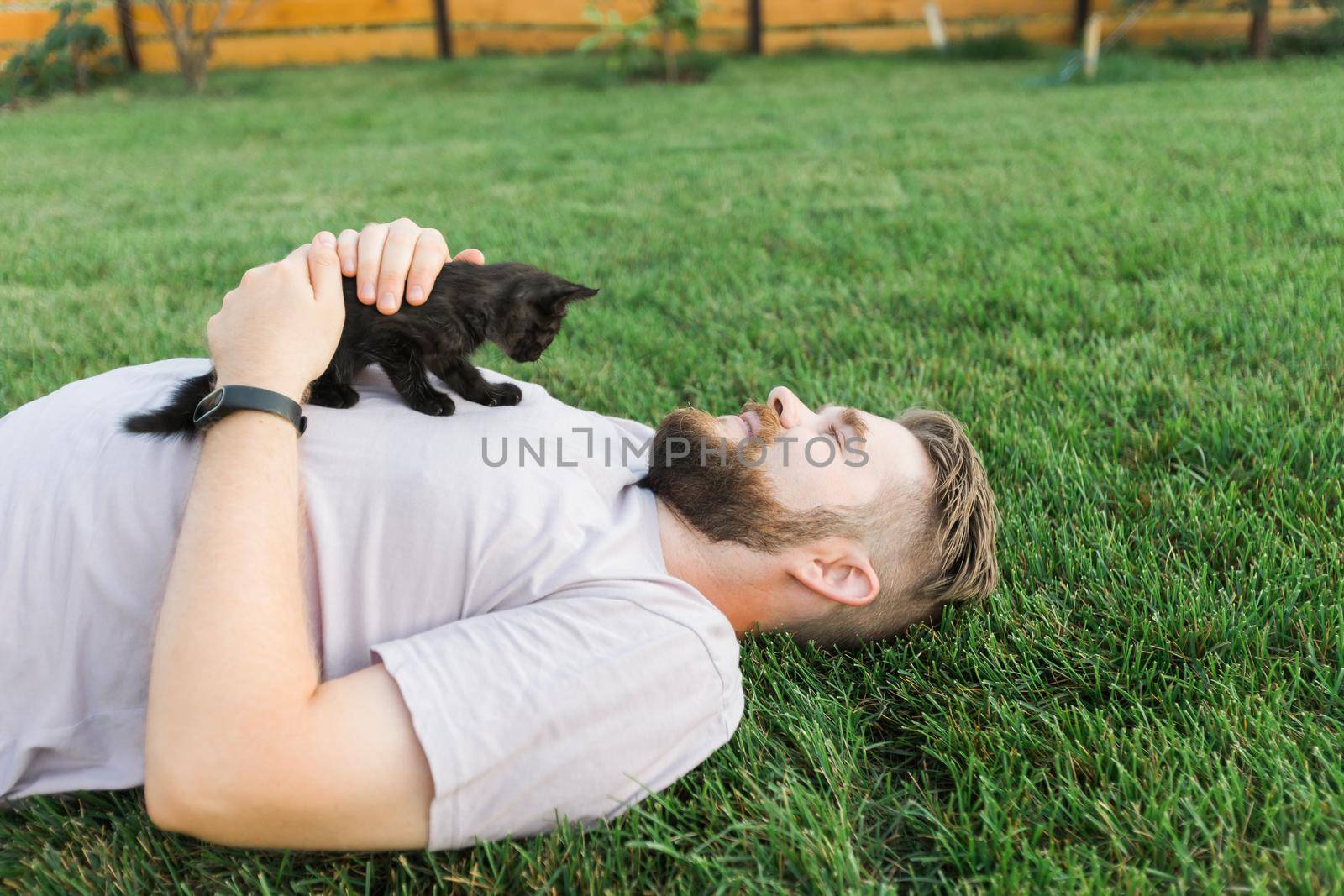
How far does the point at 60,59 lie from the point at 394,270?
36.7 ft

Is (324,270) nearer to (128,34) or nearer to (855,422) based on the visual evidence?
(855,422)

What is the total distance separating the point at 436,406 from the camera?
1.69 m

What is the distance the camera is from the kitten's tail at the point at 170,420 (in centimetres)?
142

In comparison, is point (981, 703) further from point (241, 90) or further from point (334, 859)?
point (241, 90)

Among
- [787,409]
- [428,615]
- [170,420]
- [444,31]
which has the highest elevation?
[444,31]

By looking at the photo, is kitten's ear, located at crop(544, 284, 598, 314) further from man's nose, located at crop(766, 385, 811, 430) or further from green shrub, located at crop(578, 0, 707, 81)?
green shrub, located at crop(578, 0, 707, 81)

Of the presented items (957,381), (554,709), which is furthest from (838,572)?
(957,381)

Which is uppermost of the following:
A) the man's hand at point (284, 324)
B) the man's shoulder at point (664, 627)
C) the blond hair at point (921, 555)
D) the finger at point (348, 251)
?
the finger at point (348, 251)

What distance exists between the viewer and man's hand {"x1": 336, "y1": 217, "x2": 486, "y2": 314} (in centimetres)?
164

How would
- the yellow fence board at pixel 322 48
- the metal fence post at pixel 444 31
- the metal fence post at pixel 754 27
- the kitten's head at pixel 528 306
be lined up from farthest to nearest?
the metal fence post at pixel 444 31 → the yellow fence board at pixel 322 48 → the metal fence post at pixel 754 27 → the kitten's head at pixel 528 306

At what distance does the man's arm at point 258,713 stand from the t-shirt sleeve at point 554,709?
41 mm

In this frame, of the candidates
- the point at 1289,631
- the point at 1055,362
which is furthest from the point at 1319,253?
the point at 1289,631

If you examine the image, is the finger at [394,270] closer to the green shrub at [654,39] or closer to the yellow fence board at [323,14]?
the green shrub at [654,39]

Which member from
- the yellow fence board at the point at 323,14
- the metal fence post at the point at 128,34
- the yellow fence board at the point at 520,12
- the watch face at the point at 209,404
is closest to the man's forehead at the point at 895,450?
the watch face at the point at 209,404
